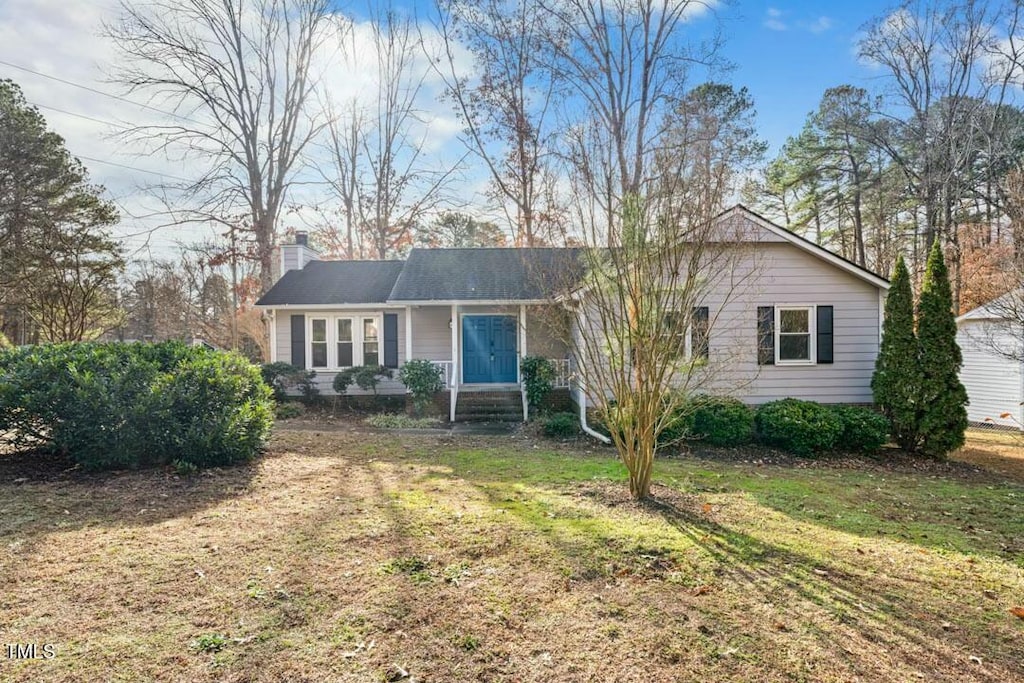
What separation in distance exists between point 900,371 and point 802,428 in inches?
97.8

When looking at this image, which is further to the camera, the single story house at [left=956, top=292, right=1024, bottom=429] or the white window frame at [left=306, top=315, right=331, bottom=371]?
the white window frame at [left=306, top=315, right=331, bottom=371]

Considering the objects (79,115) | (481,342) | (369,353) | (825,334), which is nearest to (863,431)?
(825,334)

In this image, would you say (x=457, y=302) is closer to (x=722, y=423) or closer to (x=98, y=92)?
(x=722, y=423)

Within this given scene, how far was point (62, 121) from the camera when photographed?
17.7 m

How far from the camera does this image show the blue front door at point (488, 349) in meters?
14.1

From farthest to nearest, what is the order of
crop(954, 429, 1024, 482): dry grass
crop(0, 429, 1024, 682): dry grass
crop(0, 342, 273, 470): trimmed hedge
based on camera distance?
crop(954, 429, 1024, 482): dry grass, crop(0, 342, 273, 470): trimmed hedge, crop(0, 429, 1024, 682): dry grass

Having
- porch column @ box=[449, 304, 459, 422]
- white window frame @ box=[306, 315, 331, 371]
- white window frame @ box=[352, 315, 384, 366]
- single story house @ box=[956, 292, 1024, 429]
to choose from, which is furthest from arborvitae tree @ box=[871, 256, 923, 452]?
white window frame @ box=[306, 315, 331, 371]

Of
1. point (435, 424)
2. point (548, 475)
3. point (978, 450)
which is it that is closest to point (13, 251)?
point (435, 424)

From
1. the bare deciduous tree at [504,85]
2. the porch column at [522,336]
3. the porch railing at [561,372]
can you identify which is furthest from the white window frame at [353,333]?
the bare deciduous tree at [504,85]

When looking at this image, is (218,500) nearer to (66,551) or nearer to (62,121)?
(66,551)

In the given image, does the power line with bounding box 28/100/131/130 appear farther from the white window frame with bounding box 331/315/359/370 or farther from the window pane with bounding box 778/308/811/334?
the window pane with bounding box 778/308/811/334

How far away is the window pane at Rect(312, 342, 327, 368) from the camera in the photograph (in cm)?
1452

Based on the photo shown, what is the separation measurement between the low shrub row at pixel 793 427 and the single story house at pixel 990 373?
5.13 m

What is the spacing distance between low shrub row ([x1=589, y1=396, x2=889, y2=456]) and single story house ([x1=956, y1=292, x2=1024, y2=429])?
513 cm
